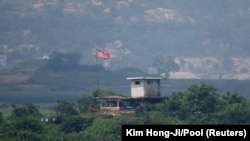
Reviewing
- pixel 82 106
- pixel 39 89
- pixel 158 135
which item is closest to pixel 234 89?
pixel 39 89

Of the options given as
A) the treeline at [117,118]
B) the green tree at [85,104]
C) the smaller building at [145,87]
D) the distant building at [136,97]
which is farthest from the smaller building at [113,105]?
the green tree at [85,104]

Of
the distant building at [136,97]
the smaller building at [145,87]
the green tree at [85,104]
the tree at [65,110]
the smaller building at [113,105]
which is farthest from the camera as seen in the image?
the green tree at [85,104]

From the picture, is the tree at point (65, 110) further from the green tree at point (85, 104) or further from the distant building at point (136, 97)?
the distant building at point (136, 97)

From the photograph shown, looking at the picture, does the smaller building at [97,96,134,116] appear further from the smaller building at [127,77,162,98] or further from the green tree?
the green tree

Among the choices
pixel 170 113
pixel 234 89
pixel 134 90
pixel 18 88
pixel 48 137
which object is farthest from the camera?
pixel 18 88

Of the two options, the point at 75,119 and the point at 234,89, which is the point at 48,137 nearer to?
the point at 75,119

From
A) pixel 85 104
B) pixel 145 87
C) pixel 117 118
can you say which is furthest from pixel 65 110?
pixel 117 118
